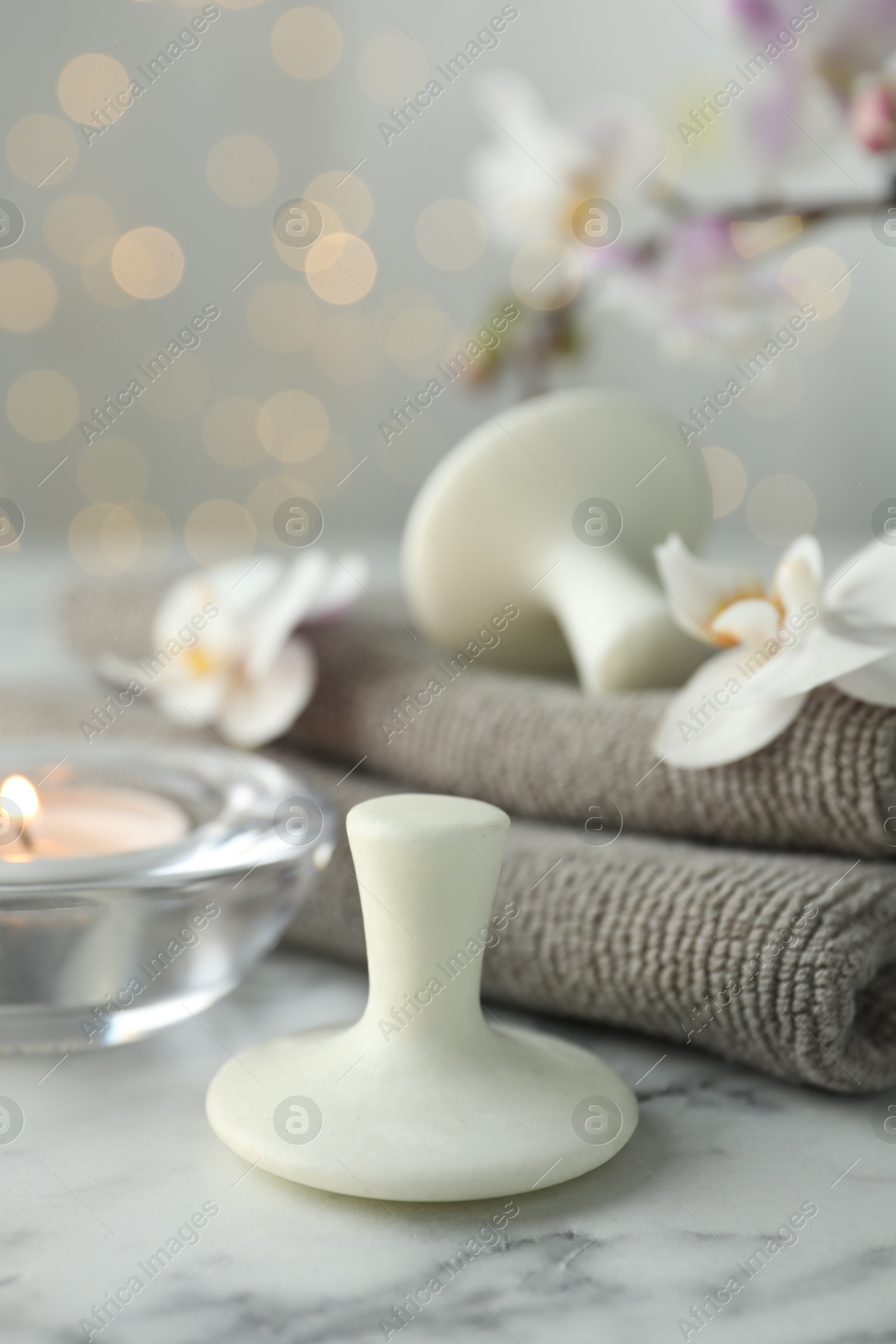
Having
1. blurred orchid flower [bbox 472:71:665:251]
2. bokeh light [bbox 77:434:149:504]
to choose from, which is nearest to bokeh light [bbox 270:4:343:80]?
bokeh light [bbox 77:434:149:504]

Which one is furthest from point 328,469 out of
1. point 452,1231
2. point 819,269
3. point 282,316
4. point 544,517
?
point 452,1231

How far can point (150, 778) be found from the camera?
361 mm

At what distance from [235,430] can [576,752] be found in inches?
47.1

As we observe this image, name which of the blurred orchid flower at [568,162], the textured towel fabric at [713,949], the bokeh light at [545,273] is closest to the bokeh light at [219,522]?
the bokeh light at [545,273]

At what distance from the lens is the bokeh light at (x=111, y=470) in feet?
4.71

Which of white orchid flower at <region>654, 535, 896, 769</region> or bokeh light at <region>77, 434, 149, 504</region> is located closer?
white orchid flower at <region>654, 535, 896, 769</region>

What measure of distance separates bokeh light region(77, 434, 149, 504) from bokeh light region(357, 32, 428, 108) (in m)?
0.49

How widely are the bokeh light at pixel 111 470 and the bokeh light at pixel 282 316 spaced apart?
0.20m

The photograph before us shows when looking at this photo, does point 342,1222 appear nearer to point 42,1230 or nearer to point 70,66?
point 42,1230

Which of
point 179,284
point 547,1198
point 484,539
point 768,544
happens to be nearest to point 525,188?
point 484,539

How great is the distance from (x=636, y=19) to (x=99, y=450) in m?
0.72

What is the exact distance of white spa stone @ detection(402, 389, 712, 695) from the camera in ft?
1.38

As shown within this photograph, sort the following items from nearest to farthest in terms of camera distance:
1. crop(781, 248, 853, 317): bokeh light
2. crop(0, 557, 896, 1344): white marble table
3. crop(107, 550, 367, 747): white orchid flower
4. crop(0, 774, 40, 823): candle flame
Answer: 1. crop(0, 557, 896, 1344): white marble table
2. crop(0, 774, 40, 823): candle flame
3. crop(107, 550, 367, 747): white orchid flower
4. crop(781, 248, 853, 317): bokeh light

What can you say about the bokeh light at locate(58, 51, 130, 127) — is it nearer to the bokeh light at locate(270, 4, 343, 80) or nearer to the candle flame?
the bokeh light at locate(270, 4, 343, 80)
